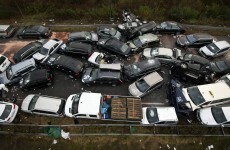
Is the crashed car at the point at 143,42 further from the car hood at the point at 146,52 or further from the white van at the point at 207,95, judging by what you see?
the white van at the point at 207,95

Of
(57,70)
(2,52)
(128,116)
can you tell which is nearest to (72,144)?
(128,116)

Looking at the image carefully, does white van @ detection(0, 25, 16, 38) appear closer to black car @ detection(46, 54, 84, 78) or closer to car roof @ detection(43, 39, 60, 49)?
car roof @ detection(43, 39, 60, 49)

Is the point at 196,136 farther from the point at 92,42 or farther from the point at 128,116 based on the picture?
the point at 92,42

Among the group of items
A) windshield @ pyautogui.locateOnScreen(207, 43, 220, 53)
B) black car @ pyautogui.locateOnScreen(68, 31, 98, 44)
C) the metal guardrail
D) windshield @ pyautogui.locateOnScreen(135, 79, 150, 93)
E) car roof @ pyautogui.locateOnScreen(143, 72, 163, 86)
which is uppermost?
black car @ pyautogui.locateOnScreen(68, 31, 98, 44)

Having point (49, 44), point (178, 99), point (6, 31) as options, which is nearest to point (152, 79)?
point (178, 99)

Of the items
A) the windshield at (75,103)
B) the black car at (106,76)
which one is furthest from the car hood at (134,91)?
the windshield at (75,103)

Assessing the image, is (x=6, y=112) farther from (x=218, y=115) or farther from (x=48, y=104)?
(x=218, y=115)

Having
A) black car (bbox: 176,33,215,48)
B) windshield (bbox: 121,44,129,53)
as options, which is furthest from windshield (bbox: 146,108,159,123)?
black car (bbox: 176,33,215,48)
